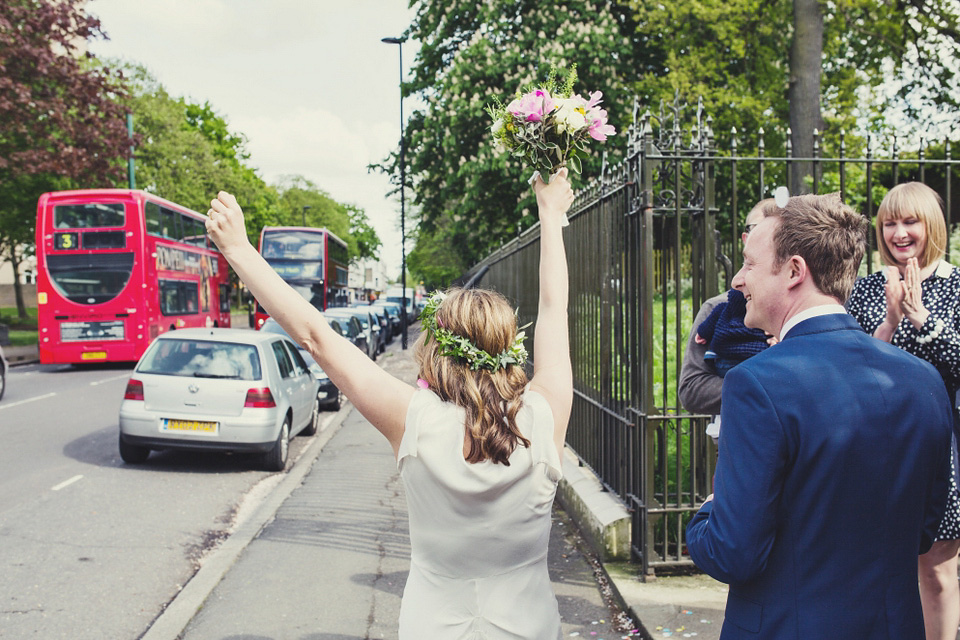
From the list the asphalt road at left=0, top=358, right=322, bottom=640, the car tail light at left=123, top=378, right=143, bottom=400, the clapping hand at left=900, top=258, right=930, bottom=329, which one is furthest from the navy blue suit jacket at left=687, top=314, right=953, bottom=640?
the car tail light at left=123, top=378, right=143, bottom=400

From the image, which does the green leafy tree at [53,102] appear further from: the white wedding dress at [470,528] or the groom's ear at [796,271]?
the groom's ear at [796,271]

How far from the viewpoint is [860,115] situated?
20.2 meters

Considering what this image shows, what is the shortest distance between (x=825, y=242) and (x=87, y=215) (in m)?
20.5

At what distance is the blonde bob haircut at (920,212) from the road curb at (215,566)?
3986 millimetres

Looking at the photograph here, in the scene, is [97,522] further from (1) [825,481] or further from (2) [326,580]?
(1) [825,481]

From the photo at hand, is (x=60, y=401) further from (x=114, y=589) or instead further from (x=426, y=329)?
(x=426, y=329)

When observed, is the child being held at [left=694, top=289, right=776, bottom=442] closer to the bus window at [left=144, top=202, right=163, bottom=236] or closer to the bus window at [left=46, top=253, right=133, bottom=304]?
the bus window at [left=46, top=253, right=133, bottom=304]

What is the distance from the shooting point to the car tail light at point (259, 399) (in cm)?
870

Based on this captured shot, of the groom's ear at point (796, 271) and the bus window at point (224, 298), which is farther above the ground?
the bus window at point (224, 298)

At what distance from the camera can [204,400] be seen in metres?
8.63

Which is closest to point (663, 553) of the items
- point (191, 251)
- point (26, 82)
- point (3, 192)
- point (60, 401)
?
point (60, 401)

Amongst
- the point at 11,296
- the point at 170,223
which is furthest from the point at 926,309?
the point at 11,296

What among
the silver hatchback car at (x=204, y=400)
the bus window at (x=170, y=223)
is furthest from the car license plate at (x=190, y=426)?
→ the bus window at (x=170, y=223)

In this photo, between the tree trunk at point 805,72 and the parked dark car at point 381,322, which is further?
the parked dark car at point 381,322
